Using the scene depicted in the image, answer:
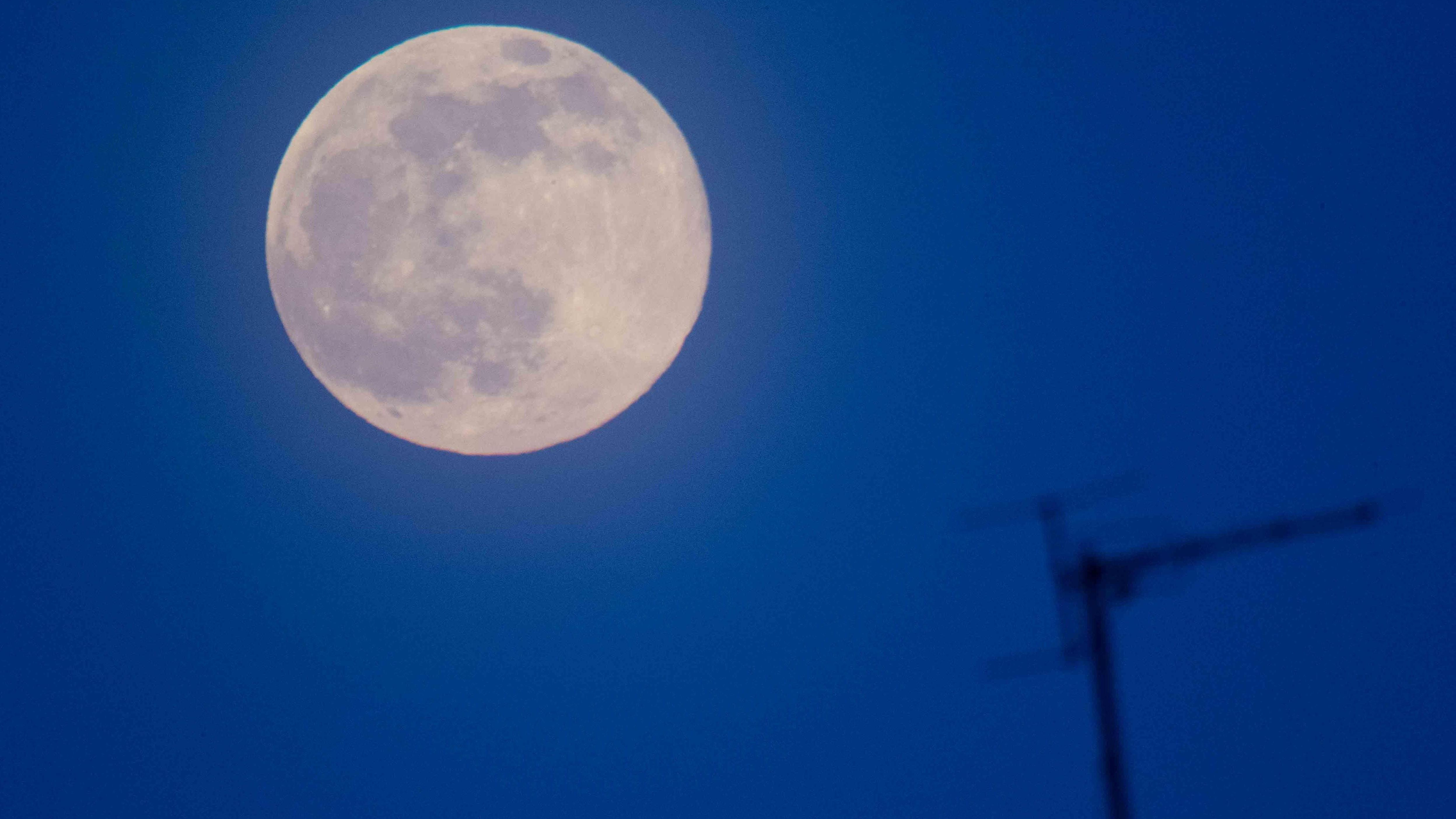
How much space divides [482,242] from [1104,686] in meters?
7.30

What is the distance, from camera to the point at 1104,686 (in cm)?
Answer: 965

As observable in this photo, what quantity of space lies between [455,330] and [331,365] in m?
1.85

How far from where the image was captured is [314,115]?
13.1m

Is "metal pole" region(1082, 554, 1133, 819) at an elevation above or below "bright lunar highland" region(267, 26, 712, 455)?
below

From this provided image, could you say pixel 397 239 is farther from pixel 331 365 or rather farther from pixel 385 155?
pixel 331 365

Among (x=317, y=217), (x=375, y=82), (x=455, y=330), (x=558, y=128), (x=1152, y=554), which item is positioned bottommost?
(x=1152, y=554)

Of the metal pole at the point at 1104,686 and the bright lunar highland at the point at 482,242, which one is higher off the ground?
the bright lunar highland at the point at 482,242

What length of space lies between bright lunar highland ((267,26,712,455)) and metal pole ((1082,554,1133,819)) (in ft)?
18.0

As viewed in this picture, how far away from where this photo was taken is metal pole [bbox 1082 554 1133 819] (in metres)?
9.29

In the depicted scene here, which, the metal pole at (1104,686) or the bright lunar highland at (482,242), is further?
the bright lunar highland at (482,242)

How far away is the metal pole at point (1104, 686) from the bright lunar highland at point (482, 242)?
5.49m

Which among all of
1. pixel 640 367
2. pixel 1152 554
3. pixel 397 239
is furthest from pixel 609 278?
pixel 1152 554

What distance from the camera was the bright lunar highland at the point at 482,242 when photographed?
1145 centimetres

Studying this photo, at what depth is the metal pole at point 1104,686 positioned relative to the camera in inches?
366
